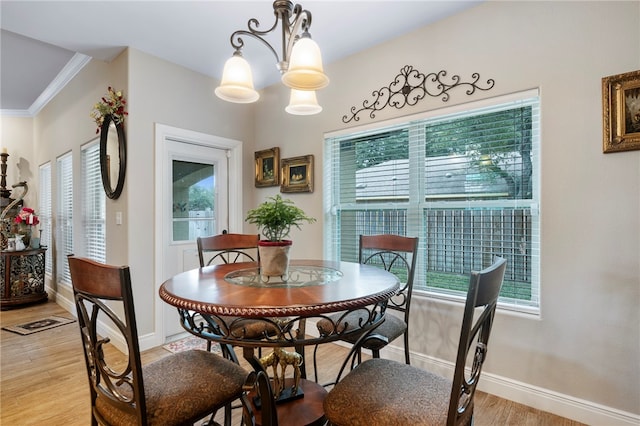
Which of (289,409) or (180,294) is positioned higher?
(180,294)

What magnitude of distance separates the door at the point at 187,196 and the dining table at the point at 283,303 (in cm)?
143

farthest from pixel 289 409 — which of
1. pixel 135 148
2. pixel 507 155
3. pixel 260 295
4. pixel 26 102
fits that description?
pixel 26 102

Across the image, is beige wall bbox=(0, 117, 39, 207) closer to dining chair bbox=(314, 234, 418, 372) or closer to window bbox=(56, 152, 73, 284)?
window bbox=(56, 152, 73, 284)

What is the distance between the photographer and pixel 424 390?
3.86ft

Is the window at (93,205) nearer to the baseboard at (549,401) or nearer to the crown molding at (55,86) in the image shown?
the crown molding at (55,86)

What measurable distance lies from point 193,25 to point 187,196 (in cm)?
153

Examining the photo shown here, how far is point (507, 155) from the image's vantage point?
82.7 inches

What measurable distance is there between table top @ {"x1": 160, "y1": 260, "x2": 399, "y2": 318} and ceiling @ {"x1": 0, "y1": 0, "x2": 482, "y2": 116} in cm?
180

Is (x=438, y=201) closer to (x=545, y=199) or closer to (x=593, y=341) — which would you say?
(x=545, y=199)

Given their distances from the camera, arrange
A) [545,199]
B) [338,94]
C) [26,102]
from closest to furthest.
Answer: [545,199] → [338,94] → [26,102]

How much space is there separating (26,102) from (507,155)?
6.27 meters

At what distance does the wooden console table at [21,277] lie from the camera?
4051 millimetres

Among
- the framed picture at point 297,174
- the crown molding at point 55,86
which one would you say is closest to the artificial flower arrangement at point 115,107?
the crown molding at point 55,86

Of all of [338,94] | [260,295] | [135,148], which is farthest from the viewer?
[338,94]
